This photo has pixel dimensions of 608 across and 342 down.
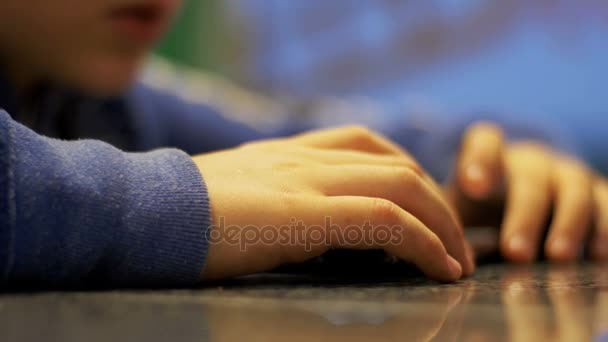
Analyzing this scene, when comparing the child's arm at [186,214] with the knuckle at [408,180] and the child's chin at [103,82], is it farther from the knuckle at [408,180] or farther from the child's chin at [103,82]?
the child's chin at [103,82]

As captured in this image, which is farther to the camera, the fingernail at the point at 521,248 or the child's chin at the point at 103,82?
the child's chin at the point at 103,82

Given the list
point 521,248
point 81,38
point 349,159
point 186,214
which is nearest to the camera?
point 186,214

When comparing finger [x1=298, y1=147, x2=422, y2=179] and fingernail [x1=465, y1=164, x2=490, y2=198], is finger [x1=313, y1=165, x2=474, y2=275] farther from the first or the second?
fingernail [x1=465, y1=164, x2=490, y2=198]

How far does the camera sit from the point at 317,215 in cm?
43

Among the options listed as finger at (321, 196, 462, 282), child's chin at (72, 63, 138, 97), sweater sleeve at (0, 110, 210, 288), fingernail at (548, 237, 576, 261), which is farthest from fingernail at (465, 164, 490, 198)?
child's chin at (72, 63, 138, 97)

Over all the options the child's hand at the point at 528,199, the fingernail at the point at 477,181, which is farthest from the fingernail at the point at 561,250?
the fingernail at the point at 477,181

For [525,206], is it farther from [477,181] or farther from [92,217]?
[92,217]

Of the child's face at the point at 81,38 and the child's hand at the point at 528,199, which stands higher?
the child's face at the point at 81,38

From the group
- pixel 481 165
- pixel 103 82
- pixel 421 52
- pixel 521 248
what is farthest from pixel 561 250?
pixel 421 52

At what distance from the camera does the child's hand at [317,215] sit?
422 millimetres

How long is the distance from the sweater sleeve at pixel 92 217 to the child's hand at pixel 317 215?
2cm

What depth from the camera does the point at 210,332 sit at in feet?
0.86

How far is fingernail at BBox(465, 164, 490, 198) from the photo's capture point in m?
0.76

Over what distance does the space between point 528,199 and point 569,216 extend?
0.05 m
